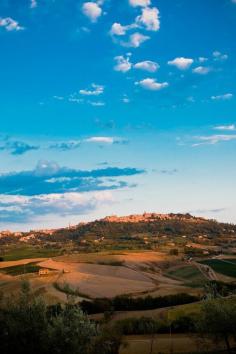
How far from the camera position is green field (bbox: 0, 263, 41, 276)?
161 meters

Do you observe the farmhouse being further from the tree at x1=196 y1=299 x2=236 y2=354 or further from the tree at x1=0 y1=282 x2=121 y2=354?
the tree at x1=0 y1=282 x2=121 y2=354

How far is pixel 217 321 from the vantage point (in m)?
60.3

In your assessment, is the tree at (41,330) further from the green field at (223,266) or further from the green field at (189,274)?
the green field at (223,266)

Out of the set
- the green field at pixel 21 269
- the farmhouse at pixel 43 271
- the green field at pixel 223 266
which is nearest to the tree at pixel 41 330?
the farmhouse at pixel 43 271

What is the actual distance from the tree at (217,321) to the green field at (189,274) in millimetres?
75510

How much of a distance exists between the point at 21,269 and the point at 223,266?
69.1m

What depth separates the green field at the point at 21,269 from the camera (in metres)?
161

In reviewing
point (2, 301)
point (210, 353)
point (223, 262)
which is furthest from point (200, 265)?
point (2, 301)

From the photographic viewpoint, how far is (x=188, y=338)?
7500cm

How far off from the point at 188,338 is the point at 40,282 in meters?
59.4

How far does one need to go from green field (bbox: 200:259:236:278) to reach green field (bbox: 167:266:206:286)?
767 cm

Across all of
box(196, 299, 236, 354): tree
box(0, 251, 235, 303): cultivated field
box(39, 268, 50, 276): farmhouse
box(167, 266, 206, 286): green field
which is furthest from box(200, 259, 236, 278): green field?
box(196, 299, 236, 354): tree

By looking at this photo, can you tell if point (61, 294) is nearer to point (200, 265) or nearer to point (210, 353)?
point (210, 353)

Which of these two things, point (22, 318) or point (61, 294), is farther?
point (61, 294)
